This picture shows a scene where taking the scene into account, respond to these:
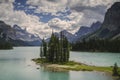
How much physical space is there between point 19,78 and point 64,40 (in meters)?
59.3

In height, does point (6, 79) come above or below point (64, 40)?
below

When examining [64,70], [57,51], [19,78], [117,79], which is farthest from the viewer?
[57,51]

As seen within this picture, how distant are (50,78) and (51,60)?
55.5 metres

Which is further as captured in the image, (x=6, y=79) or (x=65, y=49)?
(x=65, y=49)

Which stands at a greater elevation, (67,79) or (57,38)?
(57,38)

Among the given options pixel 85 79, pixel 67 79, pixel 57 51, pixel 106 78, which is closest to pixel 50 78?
pixel 67 79

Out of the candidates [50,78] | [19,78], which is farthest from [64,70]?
[19,78]

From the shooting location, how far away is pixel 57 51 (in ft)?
457

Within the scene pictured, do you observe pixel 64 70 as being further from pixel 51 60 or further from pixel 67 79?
pixel 51 60

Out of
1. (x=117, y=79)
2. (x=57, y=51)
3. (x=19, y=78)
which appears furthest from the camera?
(x=57, y=51)

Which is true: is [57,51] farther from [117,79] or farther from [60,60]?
[117,79]

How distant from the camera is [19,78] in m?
85.9

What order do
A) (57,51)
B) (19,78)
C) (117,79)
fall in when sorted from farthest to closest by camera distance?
(57,51)
(19,78)
(117,79)

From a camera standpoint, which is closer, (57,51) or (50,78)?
(50,78)
